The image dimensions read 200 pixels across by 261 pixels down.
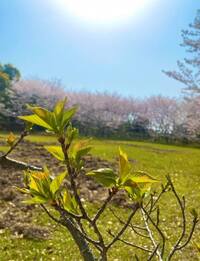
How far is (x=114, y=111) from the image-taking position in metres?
67.6

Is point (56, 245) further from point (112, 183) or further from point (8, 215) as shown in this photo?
point (112, 183)

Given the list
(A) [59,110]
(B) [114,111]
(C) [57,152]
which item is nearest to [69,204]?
(C) [57,152]

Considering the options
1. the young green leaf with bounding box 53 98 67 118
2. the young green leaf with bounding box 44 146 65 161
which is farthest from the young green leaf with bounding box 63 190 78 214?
the young green leaf with bounding box 53 98 67 118

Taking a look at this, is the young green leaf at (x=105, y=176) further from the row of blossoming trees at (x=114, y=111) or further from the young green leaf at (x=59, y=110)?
the row of blossoming trees at (x=114, y=111)

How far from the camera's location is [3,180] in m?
10.6

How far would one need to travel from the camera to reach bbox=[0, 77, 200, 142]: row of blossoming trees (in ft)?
206

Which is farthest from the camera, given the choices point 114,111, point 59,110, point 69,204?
point 114,111

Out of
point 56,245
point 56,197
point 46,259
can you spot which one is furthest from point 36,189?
point 56,245

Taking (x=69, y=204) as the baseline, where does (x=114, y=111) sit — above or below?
above

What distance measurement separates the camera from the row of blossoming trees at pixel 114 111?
206ft

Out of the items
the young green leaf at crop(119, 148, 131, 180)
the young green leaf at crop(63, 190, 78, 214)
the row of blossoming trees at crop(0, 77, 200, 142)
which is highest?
the row of blossoming trees at crop(0, 77, 200, 142)

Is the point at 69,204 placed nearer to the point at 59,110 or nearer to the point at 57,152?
the point at 57,152

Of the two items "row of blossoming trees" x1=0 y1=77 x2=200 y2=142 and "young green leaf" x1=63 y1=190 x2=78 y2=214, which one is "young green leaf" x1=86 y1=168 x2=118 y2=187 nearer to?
"young green leaf" x1=63 y1=190 x2=78 y2=214

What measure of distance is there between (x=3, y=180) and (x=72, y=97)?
191ft
